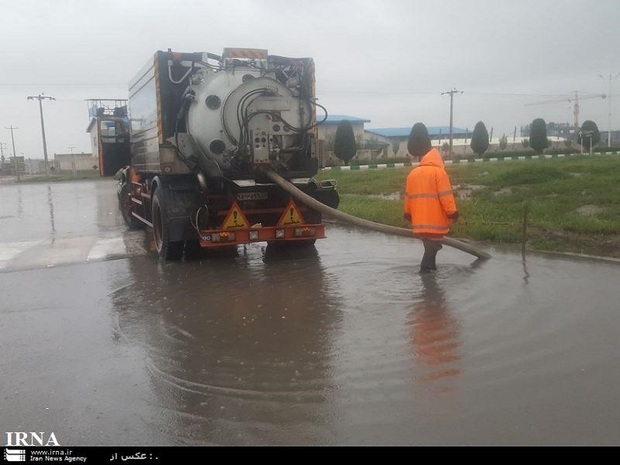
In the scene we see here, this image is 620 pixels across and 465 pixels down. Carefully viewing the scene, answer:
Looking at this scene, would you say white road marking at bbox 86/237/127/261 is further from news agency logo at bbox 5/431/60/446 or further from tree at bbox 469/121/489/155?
tree at bbox 469/121/489/155

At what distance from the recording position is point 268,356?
16.9ft

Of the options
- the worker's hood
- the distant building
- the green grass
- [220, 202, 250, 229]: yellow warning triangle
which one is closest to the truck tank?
[220, 202, 250, 229]: yellow warning triangle

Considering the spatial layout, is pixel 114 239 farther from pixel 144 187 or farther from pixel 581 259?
pixel 581 259

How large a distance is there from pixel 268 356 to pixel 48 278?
4.95 meters

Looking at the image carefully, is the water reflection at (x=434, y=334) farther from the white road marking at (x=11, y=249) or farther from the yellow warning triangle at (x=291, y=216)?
the white road marking at (x=11, y=249)

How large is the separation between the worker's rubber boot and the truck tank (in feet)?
7.08

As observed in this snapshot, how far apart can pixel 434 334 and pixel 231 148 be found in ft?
15.3

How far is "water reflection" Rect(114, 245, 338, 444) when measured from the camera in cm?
394

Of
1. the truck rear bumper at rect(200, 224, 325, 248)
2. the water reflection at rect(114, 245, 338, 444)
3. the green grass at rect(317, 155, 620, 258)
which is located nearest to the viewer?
the water reflection at rect(114, 245, 338, 444)

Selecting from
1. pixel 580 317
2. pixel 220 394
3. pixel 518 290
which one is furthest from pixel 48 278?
pixel 580 317

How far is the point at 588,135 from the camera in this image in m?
50.1

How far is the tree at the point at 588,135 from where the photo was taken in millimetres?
50328

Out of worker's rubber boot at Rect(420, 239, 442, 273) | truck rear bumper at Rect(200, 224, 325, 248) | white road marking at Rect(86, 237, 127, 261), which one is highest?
truck rear bumper at Rect(200, 224, 325, 248)
